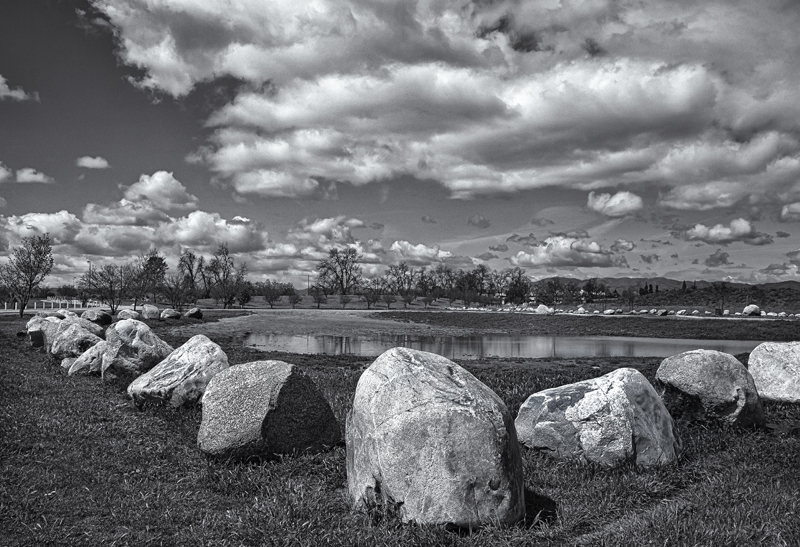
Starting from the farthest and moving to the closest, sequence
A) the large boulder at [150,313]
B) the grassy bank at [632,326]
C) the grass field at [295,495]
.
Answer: the large boulder at [150,313]
the grassy bank at [632,326]
the grass field at [295,495]

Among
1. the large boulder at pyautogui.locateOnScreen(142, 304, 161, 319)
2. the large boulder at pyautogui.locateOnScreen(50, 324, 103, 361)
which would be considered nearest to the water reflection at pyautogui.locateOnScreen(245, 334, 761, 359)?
the large boulder at pyautogui.locateOnScreen(142, 304, 161, 319)

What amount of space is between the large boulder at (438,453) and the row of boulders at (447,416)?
0.01 meters

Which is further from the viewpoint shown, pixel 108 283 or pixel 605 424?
pixel 108 283

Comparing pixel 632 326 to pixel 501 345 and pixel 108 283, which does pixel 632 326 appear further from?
pixel 108 283

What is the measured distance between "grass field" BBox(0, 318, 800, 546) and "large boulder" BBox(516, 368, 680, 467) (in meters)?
0.27

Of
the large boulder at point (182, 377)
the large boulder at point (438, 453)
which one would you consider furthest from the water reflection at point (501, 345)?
the large boulder at point (438, 453)

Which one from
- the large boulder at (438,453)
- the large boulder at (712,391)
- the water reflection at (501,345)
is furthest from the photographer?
the water reflection at (501,345)

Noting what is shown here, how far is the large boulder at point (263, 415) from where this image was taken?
27.9ft

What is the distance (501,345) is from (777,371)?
2682 cm

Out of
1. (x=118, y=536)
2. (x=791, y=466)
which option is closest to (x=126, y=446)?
(x=118, y=536)

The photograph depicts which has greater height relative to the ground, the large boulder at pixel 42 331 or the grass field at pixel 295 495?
the large boulder at pixel 42 331

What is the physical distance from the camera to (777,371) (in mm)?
13883

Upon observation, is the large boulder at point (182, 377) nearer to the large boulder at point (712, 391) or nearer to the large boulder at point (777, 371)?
the large boulder at point (712, 391)

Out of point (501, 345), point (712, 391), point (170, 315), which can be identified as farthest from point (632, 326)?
point (712, 391)
